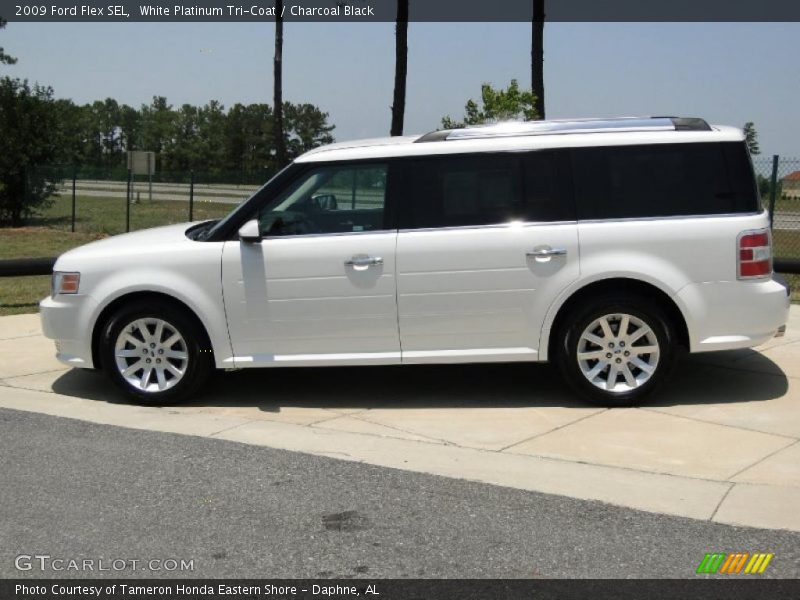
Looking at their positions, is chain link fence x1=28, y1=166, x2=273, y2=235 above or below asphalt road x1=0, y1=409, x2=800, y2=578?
above

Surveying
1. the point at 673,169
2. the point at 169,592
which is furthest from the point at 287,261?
the point at 169,592

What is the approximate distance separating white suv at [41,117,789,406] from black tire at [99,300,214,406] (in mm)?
15

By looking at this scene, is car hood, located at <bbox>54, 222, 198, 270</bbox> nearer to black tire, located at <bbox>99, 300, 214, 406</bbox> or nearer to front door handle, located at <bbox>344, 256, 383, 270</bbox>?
black tire, located at <bbox>99, 300, 214, 406</bbox>

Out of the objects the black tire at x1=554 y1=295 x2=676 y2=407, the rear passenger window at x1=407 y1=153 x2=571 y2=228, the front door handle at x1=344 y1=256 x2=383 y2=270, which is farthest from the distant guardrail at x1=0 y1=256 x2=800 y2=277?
the front door handle at x1=344 y1=256 x2=383 y2=270

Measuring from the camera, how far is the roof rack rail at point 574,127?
23.7ft

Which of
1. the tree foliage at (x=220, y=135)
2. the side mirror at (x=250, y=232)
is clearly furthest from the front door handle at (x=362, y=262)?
the tree foliage at (x=220, y=135)

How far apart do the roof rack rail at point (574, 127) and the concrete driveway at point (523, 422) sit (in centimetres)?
194

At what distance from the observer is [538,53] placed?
22953 mm

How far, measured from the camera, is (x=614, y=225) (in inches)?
277

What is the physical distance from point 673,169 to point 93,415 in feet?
14.5

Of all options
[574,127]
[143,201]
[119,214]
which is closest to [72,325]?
[574,127]

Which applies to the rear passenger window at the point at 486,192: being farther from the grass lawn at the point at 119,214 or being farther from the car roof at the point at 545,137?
the grass lawn at the point at 119,214

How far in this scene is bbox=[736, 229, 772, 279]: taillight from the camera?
694 cm

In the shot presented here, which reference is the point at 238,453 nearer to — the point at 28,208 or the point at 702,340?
the point at 702,340
